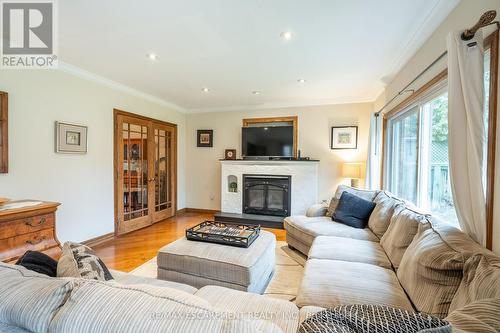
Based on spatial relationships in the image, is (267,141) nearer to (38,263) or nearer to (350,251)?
(350,251)

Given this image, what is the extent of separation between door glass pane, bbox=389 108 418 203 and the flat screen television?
1.94 metres

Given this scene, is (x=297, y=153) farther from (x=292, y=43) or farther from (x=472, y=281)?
(x=472, y=281)

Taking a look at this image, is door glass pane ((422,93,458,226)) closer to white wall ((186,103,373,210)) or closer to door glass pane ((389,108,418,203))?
Answer: door glass pane ((389,108,418,203))

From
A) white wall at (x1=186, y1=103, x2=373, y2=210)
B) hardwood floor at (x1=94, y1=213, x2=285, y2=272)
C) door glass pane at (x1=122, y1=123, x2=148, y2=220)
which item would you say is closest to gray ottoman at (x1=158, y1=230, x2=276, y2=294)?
hardwood floor at (x1=94, y1=213, x2=285, y2=272)

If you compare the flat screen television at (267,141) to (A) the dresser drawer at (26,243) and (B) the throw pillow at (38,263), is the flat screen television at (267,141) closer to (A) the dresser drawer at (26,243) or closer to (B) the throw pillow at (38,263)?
(A) the dresser drawer at (26,243)

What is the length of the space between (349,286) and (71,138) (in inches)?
142

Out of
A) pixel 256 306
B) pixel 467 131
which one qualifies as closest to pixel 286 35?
pixel 467 131

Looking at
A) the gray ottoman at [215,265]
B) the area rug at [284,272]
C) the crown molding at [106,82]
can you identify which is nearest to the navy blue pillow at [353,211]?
the area rug at [284,272]

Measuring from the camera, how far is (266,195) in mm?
5016

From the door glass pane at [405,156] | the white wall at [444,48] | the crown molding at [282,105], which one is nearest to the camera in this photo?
the white wall at [444,48]

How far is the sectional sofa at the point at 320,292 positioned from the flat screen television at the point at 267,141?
257 cm

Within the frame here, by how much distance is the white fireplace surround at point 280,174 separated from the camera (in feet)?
15.6

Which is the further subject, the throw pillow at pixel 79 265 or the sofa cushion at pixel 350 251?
the sofa cushion at pixel 350 251

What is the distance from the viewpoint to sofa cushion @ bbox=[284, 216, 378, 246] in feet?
8.74
